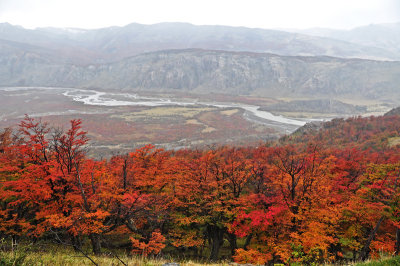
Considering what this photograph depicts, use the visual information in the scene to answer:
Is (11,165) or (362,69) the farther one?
(362,69)

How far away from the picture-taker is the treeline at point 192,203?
53.4ft

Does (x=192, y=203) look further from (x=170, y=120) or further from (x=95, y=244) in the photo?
(x=170, y=120)

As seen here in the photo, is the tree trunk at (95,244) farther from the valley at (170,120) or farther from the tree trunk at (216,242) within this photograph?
the valley at (170,120)

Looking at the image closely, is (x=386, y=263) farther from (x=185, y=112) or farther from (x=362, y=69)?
(x=362, y=69)

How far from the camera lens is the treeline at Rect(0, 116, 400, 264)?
16281 millimetres

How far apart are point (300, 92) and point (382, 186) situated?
614ft

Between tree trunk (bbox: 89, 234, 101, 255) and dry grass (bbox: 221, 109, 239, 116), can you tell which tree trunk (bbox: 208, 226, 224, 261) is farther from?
dry grass (bbox: 221, 109, 239, 116)

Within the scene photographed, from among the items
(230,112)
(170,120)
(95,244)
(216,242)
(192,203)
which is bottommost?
(216,242)

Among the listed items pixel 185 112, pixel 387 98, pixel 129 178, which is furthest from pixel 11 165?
pixel 387 98

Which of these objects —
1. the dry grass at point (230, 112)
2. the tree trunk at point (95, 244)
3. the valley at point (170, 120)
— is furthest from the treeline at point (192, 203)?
the dry grass at point (230, 112)

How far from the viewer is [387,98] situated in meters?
160

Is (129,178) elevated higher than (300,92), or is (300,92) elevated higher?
(300,92)

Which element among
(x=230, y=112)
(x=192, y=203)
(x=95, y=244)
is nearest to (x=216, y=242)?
(x=192, y=203)

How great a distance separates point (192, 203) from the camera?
2045 cm
